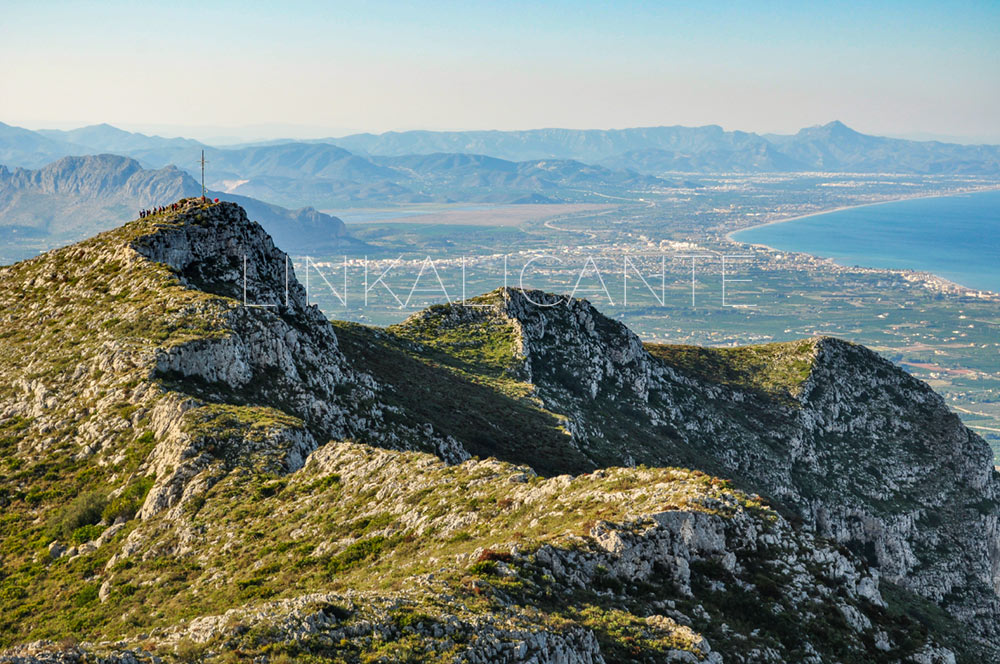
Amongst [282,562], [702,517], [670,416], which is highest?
[702,517]

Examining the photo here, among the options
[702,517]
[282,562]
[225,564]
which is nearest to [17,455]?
[225,564]

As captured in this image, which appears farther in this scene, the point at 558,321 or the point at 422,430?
the point at 558,321

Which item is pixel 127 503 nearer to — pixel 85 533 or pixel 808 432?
pixel 85 533

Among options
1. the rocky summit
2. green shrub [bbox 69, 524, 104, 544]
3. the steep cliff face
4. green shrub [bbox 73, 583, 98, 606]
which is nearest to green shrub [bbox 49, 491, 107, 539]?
the rocky summit

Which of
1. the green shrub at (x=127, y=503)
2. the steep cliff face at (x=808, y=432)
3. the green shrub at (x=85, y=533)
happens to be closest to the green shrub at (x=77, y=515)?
the green shrub at (x=85, y=533)

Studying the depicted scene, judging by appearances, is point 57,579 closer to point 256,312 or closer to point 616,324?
point 256,312

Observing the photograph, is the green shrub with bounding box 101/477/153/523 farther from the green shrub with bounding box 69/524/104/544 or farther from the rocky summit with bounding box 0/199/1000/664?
the green shrub with bounding box 69/524/104/544

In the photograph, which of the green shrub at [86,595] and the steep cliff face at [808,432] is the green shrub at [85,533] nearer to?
the green shrub at [86,595]

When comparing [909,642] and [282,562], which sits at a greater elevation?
[282,562]
